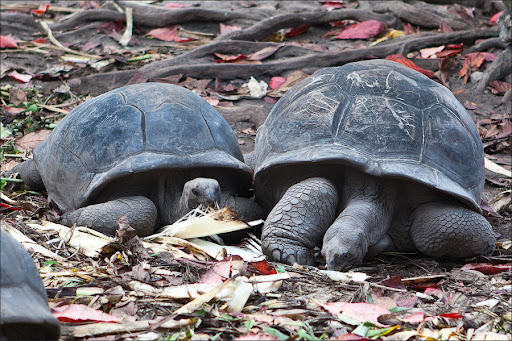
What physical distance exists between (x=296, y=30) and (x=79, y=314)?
20.7ft

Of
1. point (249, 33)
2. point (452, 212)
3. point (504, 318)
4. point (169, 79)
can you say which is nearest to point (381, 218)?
point (452, 212)

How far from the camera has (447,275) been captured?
3262mm

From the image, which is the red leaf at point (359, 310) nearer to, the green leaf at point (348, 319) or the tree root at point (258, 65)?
the green leaf at point (348, 319)

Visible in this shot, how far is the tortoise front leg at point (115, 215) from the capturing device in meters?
3.47

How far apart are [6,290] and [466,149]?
8.44ft

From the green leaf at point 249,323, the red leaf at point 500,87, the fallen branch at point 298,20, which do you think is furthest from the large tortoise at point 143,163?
the fallen branch at point 298,20

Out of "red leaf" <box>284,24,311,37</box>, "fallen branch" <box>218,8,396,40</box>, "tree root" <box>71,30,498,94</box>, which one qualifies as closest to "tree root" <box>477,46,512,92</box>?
"tree root" <box>71,30,498,94</box>

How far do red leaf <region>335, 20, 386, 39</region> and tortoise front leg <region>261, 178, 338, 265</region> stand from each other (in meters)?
4.95

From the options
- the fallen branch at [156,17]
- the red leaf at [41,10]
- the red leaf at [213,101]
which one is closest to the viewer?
the red leaf at [213,101]

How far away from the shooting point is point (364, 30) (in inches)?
317

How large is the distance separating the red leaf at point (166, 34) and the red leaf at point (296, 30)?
1176 millimetres

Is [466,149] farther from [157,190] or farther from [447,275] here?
[157,190]

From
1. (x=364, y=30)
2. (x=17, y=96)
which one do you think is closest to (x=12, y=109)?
(x=17, y=96)

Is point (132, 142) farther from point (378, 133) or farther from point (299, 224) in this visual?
point (378, 133)
